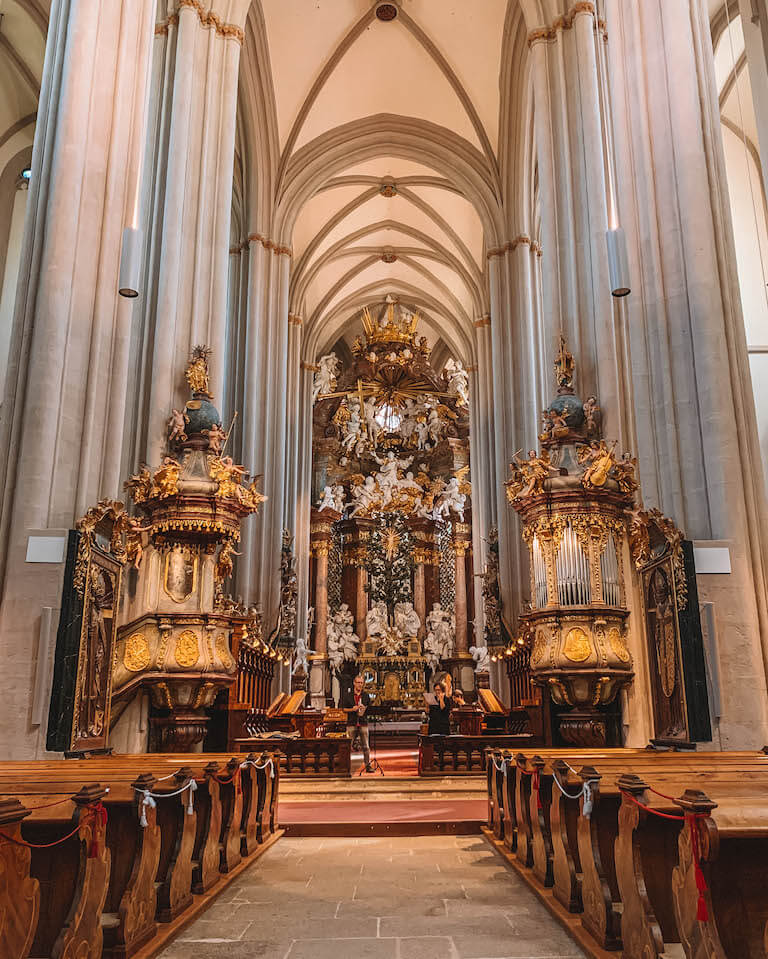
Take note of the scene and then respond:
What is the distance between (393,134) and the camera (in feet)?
66.6

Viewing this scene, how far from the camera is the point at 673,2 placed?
384 inches

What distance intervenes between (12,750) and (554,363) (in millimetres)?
7334

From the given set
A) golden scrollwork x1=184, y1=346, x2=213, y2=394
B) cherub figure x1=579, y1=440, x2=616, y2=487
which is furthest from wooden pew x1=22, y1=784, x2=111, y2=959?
golden scrollwork x1=184, y1=346, x2=213, y2=394

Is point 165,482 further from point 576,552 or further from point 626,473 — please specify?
point 626,473

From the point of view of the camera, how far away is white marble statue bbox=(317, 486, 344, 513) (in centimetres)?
2708

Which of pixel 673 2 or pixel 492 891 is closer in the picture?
pixel 492 891

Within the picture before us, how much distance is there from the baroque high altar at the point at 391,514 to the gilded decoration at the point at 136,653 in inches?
625

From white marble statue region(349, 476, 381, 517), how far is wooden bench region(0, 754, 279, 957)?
72.0 ft

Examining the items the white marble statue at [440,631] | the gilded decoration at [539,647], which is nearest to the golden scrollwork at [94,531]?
the gilded decoration at [539,647]

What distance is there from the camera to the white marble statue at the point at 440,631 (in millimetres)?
25950

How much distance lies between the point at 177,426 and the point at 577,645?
510 centimetres

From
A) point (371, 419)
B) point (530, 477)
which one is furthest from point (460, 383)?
point (530, 477)

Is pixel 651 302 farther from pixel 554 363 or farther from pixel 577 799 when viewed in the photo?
pixel 577 799

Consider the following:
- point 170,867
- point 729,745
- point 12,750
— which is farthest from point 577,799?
point 12,750
